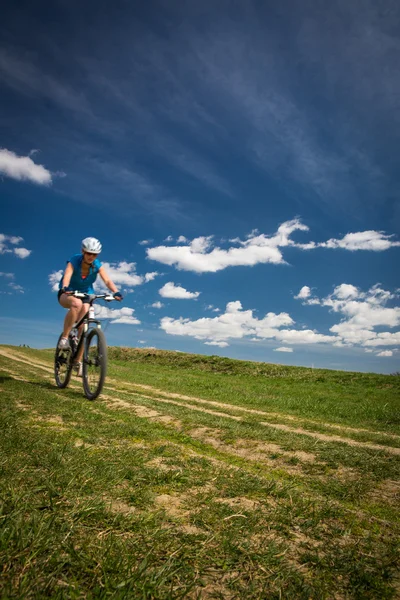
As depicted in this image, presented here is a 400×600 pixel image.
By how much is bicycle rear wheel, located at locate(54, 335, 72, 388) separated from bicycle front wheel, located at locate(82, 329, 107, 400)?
955mm

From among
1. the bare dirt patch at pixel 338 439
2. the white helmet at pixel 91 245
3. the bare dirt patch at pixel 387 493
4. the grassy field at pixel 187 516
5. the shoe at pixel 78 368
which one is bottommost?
the bare dirt patch at pixel 338 439

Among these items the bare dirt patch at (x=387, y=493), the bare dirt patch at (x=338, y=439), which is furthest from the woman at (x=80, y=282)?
the bare dirt patch at (x=387, y=493)

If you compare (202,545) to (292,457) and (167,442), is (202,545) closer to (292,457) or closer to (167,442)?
(167,442)

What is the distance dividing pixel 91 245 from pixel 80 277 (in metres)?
1.15

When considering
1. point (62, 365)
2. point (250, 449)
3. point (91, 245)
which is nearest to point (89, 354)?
point (62, 365)

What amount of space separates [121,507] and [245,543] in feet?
2.98

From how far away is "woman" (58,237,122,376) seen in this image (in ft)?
31.1

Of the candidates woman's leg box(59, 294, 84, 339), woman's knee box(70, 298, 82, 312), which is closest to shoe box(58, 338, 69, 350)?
woman's leg box(59, 294, 84, 339)

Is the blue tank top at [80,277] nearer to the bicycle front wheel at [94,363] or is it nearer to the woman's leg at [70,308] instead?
the woman's leg at [70,308]

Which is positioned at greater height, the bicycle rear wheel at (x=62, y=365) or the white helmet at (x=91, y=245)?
the white helmet at (x=91, y=245)

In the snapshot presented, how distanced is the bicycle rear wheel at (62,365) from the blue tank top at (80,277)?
73.3 inches

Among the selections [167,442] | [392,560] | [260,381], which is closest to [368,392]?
[260,381]

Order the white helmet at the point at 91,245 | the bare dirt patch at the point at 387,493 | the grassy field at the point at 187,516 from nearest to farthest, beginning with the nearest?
the grassy field at the point at 187,516, the bare dirt patch at the point at 387,493, the white helmet at the point at 91,245

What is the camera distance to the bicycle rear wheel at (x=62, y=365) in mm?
10301
